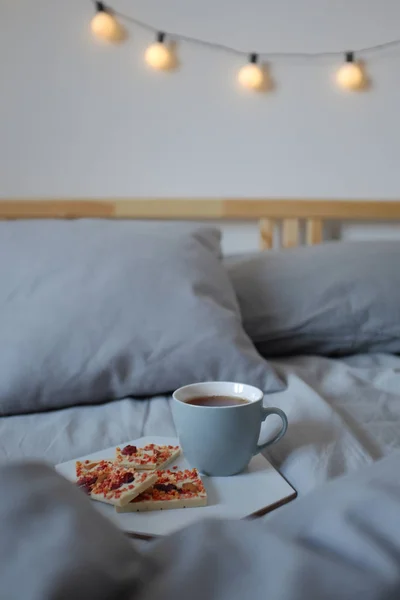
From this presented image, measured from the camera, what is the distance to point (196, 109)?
1561mm

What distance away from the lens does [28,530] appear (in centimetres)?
22

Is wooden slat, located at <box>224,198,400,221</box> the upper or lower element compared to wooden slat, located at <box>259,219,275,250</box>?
upper

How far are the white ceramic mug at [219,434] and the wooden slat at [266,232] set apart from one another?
1061mm

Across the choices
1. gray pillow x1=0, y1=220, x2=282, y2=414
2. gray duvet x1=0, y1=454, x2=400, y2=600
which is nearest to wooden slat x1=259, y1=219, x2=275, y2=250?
gray pillow x1=0, y1=220, x2=282, y2=414

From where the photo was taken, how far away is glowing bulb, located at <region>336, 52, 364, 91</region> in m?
1.56

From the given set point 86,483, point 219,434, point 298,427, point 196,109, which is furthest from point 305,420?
point 196,109

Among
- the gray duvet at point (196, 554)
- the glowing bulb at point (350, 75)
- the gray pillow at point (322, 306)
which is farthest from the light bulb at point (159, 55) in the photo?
the gray duvet at point (196, 554)

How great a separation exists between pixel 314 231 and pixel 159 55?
2.12 ft

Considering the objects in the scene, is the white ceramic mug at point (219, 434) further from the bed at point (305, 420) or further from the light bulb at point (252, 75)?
the light bulb at point (252, 75)

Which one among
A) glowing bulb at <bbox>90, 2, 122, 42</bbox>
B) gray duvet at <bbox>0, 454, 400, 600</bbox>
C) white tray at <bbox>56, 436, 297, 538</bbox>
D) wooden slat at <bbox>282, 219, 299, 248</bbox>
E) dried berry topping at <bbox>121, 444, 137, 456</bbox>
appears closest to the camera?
gray duvet at <bbox>0, 454, 400, 600</bbox>

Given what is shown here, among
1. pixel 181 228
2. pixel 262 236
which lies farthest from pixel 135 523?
pixel 262 236

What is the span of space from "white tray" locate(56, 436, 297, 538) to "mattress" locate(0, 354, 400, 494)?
0.11 feet

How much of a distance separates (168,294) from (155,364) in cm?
13

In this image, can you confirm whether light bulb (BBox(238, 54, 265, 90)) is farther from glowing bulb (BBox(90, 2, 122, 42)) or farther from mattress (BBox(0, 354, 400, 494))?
mattress (BBox(0, 354, 400, 494))
